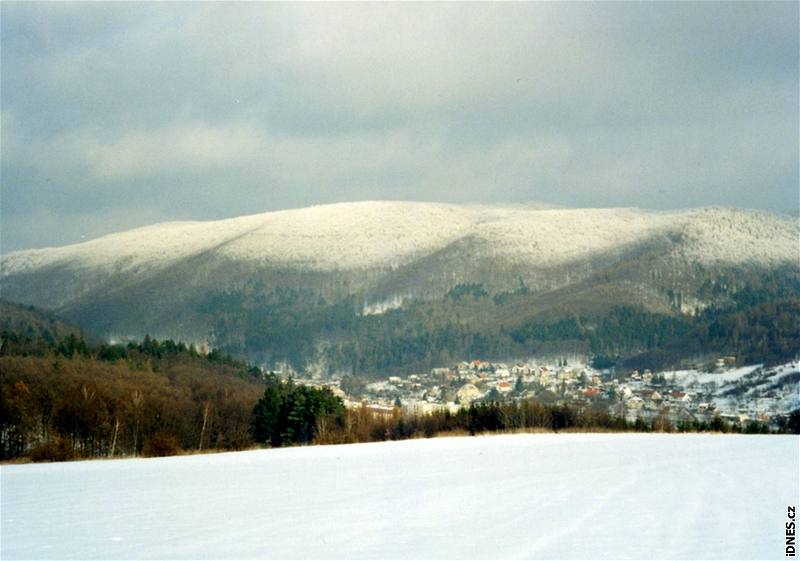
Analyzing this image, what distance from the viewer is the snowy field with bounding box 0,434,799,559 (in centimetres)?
1483

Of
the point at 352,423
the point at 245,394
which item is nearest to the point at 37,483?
the point at 352,423

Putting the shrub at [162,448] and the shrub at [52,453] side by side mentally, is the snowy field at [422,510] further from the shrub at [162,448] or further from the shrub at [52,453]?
the shrub at [162,448]

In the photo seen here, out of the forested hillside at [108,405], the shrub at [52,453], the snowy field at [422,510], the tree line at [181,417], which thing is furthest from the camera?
the tree line at [181,417]

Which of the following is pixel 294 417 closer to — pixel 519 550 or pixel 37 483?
pixel 37 483

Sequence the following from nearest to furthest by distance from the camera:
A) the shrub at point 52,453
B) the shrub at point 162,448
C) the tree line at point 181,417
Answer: the shrub at point 52,453 < the shrub at point 162,448 < the tree line at point 181,417

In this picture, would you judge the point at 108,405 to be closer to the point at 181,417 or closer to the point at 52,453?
the point at 181,417

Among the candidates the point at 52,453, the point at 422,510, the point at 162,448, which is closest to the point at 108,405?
the point at 162,448

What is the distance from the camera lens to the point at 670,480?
24.1 m

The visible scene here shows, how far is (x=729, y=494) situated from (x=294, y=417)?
71.9m

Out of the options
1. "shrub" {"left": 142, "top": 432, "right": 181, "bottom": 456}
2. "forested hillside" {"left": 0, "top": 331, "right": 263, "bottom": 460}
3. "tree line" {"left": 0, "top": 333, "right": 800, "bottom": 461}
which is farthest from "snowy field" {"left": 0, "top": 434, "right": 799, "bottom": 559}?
"forested hillside" {"left": 0, "top": 331, "right": 263, "bottom": 460}

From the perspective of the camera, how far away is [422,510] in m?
19.2

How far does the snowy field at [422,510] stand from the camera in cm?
1483

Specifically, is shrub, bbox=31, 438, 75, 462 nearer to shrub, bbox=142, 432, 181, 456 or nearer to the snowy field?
shrub, bbox=142, 432, 181, 456

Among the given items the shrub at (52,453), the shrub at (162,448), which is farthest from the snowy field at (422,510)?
the shrub at (162,448)
